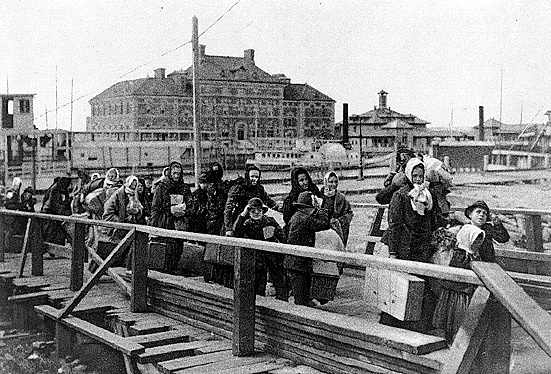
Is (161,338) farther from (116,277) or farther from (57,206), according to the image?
(57,206)

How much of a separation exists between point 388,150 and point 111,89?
87.8ft

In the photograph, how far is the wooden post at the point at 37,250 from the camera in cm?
1024

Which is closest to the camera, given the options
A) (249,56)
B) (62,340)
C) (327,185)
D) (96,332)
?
(96,332)

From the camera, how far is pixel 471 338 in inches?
151

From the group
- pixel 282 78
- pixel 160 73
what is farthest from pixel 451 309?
pixel 282 78

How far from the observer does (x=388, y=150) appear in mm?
67438

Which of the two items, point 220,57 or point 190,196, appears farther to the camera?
point 220,57

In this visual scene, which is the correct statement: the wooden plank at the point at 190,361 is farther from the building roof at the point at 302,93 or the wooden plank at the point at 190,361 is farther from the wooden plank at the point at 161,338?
the building roof at the point at 302,93

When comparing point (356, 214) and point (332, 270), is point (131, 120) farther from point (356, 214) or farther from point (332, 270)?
point (332, 270)

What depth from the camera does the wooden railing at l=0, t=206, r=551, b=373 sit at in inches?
136

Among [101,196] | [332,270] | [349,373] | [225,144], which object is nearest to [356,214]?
[101,196]

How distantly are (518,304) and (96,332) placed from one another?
4.85 metres

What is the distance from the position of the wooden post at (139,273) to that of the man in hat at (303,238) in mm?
1673

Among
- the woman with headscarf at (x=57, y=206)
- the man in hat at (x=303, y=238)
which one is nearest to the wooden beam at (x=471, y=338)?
the man in hat at (x=303, y=238)
